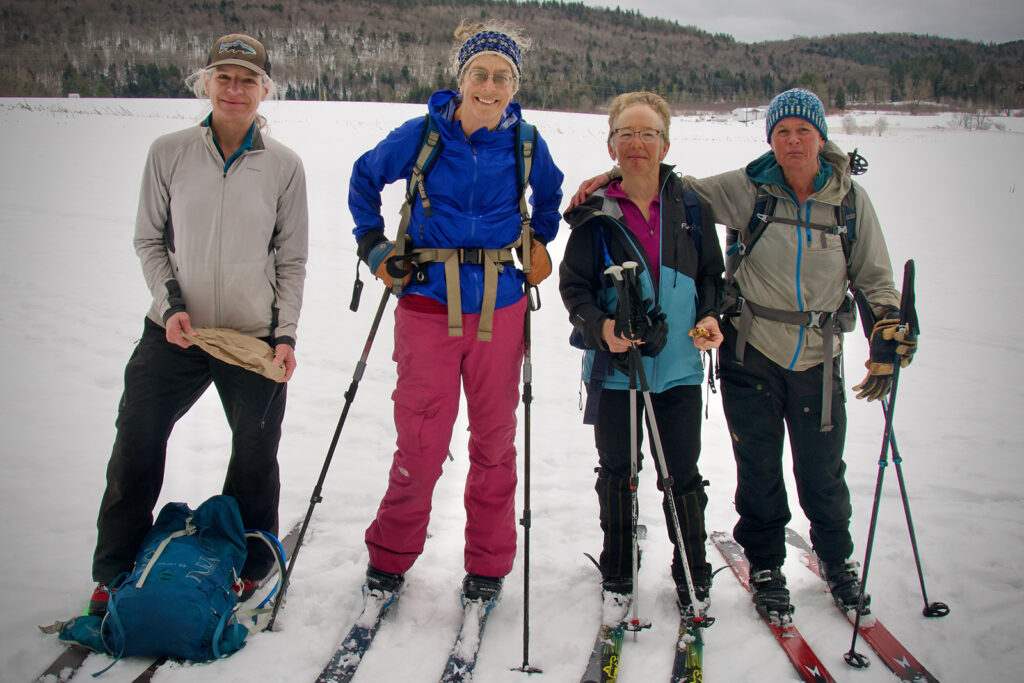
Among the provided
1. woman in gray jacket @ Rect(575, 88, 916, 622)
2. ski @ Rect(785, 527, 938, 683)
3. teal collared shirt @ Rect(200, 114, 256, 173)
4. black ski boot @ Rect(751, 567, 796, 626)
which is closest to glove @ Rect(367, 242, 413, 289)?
teal collared shirt @ Rect(200, 114, 256, 173)

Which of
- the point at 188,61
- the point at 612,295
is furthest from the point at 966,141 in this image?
the point at 188,61

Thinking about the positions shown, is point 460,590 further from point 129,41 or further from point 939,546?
point 129,41

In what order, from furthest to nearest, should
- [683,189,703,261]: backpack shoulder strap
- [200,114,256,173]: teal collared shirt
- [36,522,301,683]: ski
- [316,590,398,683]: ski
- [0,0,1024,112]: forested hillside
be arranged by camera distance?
[0,0,1024,112]: forested hillside, [683,189,703,261]: backpack shoulder strap, [200,114,256,173]: teal collared shirt, [316,590,398,683]: ski, [36,522,301,683]: ski

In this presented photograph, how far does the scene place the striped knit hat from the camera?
2449 millimetres

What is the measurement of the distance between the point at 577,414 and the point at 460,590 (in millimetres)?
2333

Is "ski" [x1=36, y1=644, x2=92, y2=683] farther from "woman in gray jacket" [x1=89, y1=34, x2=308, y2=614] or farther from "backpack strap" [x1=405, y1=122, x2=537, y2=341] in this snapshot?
"backpack strap" [x1=405, y1=122, x2=537, y2=341]

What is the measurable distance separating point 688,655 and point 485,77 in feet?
7.86

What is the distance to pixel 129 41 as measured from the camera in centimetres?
4728

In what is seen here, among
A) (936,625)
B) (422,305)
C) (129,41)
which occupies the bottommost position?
(936,625)

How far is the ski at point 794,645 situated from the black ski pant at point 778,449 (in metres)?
0.23

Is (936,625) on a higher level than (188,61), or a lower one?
lower

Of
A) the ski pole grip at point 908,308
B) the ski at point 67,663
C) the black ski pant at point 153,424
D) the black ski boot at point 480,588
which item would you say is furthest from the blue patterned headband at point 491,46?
the ski at point 67,663

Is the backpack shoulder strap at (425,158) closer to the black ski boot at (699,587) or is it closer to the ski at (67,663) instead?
the black ski boot at (699,587)

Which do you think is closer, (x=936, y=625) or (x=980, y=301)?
(x=936, y=625)
